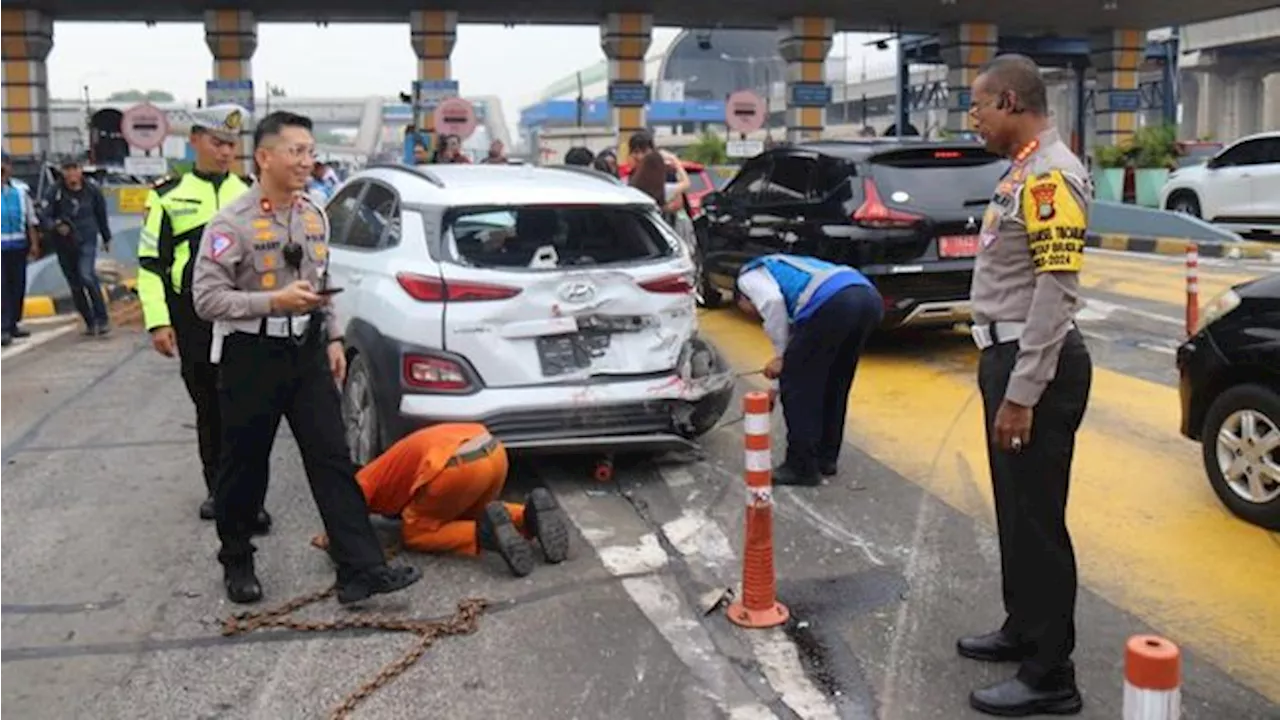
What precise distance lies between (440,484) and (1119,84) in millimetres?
30269

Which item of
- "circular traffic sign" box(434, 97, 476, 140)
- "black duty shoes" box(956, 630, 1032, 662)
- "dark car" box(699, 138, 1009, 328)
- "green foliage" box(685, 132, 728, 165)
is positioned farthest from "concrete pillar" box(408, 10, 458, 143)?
"black duty shoes" box(956, 630, 1032, 662)

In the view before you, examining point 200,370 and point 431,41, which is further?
point 431,41

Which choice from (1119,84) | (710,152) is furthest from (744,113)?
(1119,84)

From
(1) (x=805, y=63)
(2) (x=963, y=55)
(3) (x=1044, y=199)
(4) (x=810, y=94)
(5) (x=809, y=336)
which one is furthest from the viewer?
(2) (x=963, y=55)

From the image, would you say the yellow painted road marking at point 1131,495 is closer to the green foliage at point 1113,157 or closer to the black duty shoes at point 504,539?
the black duty shoes at point 504,539

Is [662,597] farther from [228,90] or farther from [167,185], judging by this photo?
[228,90]

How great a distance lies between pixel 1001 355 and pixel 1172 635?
142 centimetres

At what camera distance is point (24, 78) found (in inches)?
990

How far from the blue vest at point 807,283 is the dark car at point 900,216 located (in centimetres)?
292

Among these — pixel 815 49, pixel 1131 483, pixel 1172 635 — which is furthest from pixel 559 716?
pixel 815 49

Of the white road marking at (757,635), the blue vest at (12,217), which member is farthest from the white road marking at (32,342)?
the white road marking at (757,635)

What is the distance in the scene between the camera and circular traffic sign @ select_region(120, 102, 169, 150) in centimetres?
1978

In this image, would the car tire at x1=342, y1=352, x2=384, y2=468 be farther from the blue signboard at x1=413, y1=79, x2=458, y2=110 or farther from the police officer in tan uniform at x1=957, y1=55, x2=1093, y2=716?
the blue signboard at x1=413, y1=79, x2=458, y2=110

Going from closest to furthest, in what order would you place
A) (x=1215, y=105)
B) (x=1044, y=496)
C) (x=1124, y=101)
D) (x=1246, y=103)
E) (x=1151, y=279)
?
(x=1044, y=496) → (x=1151, y=279) → (x=1124, y=101) → (x=1246, y=103) → (x=1215, y=105)
